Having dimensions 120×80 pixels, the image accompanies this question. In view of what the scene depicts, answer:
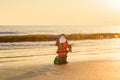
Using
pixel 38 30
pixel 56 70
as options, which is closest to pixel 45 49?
pixel 56 70

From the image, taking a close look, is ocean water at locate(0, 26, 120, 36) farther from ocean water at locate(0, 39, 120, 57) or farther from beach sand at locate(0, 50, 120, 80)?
beach sand at locate(0, 50, 120, 80)

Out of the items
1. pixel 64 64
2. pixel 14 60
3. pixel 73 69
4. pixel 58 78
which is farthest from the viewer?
pixel 14 60

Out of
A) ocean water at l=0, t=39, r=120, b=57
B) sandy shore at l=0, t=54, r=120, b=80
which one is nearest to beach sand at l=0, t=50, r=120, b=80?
sandy shore at l=0, t=54, r=120, b=80

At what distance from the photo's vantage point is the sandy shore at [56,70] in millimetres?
12148

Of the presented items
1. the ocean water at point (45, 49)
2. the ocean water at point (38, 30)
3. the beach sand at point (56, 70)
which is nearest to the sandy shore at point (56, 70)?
the beach sand at point (56, 70)

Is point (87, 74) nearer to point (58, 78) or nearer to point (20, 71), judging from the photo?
point (58, 78)

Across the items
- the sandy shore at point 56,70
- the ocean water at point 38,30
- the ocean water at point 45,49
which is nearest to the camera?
the sandy shore at point 56,70

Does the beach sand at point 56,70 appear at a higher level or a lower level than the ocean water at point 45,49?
lower

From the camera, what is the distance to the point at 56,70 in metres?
13.6

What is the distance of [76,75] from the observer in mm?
12617

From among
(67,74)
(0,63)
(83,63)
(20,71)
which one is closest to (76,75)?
(67,74)

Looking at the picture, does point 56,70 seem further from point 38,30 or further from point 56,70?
point 38,30

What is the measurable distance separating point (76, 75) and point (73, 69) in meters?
1.49

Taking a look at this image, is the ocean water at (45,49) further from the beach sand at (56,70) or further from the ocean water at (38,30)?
the ocean water at (38,30)
